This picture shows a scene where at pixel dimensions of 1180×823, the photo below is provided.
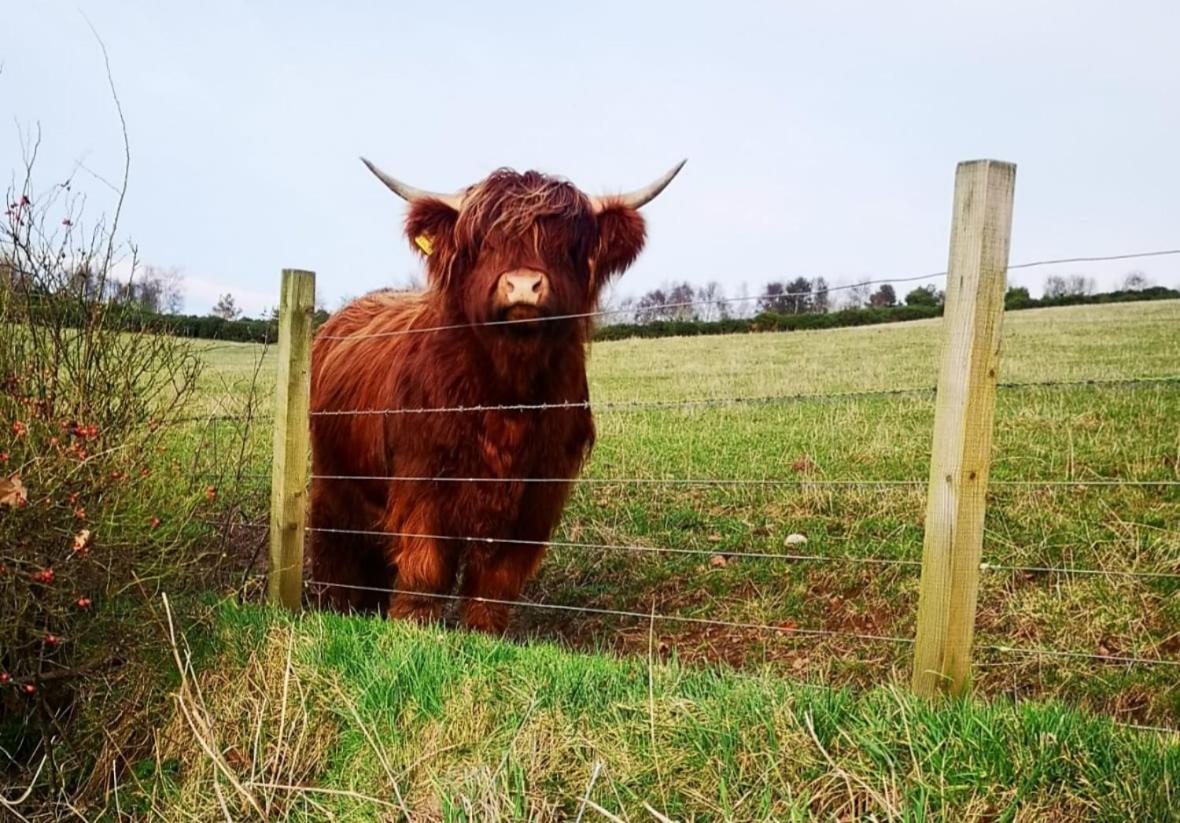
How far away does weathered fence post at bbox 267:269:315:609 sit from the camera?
4.96 metres

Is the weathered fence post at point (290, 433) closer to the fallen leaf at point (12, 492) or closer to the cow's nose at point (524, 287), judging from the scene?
the cow's nose at point (524, 287)

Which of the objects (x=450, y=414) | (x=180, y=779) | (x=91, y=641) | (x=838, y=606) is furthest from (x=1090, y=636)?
(x=91, y=641)

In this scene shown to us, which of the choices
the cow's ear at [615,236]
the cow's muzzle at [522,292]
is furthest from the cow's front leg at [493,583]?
the cow's ear at [615,236]

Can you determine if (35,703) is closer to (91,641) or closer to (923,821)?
(91,641)

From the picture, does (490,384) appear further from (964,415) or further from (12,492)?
(964,415)

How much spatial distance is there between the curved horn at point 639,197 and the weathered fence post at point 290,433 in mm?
1477

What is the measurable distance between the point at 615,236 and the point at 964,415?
105 inches

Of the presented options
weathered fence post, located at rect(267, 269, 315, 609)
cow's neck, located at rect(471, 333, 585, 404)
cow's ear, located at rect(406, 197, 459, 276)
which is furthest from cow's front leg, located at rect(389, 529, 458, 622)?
cow's ear, located at rect(406, 197, 459, 276)

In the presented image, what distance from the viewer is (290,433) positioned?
16.3 feet

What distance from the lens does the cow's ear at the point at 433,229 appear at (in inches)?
205

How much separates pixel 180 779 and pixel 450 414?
6.56 ft

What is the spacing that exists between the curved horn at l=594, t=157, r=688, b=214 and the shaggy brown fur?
0.15ft

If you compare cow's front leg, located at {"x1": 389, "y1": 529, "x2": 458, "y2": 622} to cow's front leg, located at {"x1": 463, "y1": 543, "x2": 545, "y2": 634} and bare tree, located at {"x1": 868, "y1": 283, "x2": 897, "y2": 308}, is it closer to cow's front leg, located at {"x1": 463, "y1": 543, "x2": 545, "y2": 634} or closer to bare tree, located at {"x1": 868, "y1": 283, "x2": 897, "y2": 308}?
cow's front leg, located at {"x1": 463, "y1": 543, "x2": 545, "y2": 634}

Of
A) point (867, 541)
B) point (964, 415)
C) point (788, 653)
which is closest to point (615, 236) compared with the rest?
point (788, 653)
